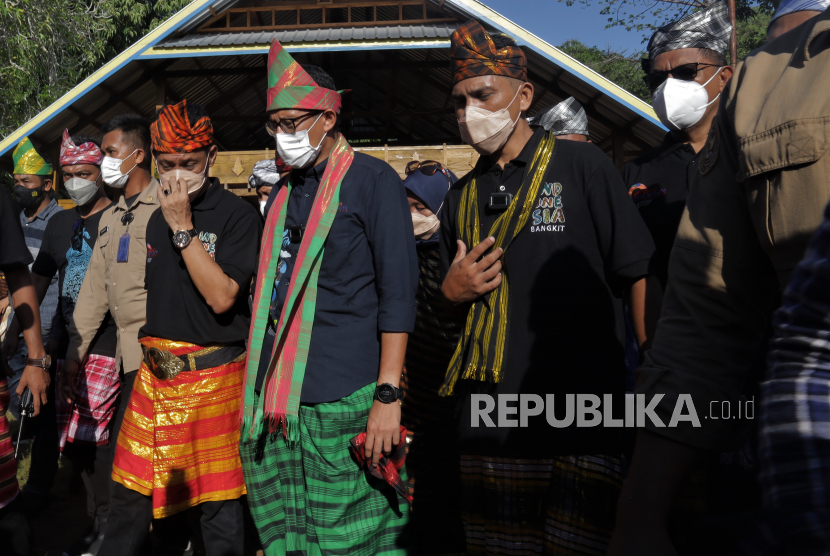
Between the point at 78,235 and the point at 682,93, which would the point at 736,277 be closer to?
the point at 682,93

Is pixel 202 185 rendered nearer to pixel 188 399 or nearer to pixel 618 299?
pixel 188 399

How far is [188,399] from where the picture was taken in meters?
3.08

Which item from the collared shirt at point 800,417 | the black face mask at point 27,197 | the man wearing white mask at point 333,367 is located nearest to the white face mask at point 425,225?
the man wearing white mask at point 333,367

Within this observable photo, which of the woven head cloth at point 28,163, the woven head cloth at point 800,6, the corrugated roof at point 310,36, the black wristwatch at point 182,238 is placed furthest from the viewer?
the corrugated roof at point 310,36

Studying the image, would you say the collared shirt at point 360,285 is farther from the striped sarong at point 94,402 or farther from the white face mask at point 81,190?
the white face mask at point 81,190

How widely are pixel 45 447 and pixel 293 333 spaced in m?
3.23

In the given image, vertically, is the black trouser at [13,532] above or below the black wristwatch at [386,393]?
below

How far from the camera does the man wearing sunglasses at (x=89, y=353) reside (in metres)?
3.84

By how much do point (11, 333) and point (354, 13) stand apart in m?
10.0

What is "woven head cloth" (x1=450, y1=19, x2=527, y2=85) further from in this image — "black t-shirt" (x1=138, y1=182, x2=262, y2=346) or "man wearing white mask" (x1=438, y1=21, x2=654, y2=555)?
"black t-shirt" (x1=138, y1=182, x2=262, y2=346)

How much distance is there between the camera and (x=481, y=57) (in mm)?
2492

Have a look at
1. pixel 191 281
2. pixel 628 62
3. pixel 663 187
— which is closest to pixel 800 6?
pixel 663 187

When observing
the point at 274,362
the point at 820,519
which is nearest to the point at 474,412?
the point at 274,362

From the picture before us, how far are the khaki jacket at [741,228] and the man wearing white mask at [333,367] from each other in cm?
155
